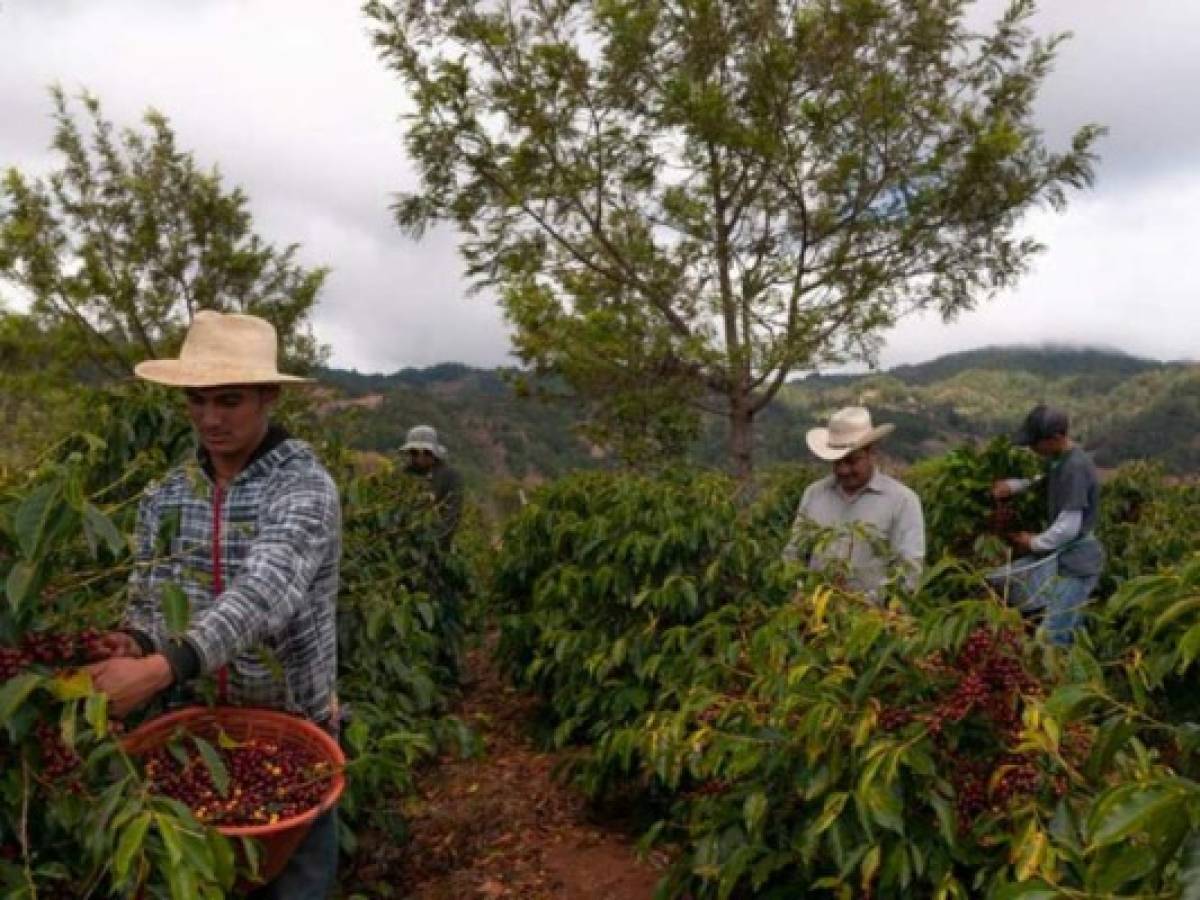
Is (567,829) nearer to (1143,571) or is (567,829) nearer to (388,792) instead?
(388,792)

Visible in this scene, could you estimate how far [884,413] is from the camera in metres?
70.6

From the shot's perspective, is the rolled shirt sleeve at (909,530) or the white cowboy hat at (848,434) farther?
the white cowboy hat at (848,434)

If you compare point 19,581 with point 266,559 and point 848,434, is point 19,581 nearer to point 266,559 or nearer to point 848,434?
point 266,559

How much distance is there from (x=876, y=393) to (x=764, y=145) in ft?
202

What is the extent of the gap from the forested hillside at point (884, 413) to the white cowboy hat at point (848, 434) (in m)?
25.2

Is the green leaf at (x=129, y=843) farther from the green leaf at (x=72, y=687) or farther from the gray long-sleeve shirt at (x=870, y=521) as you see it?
the gray long-sleeve shirt at (x=870, y=521)

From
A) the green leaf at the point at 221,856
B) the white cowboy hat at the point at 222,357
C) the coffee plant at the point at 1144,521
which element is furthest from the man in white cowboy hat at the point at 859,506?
the coffee plant at the point at 1144,521

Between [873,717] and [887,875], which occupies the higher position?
[873,717]

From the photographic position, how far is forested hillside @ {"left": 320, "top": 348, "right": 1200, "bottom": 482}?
49.0 m

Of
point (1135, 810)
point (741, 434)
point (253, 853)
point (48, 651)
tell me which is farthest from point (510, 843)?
point (741, 434)

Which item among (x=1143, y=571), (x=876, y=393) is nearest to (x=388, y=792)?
(x=1143, y=571)

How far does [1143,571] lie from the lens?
24.3ft

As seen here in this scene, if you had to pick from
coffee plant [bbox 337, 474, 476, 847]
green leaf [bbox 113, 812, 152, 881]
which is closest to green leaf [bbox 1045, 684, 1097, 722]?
green leaf [bbox 113, 812, 152, 881]

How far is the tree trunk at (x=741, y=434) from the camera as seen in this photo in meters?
12.0
